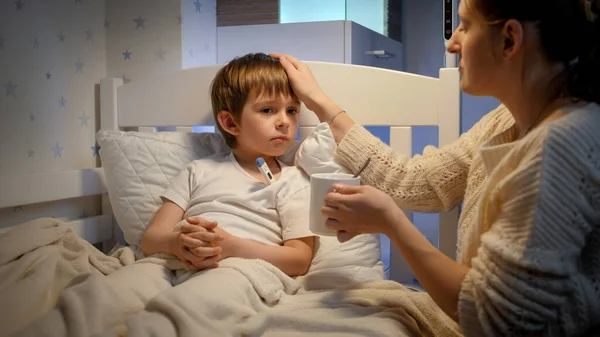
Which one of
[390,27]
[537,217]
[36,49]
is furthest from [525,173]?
[390,27]

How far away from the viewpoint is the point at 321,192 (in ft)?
3.22

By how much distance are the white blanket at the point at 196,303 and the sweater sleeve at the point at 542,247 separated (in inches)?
8.2

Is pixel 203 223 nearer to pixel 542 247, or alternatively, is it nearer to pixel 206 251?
pixel 206 251

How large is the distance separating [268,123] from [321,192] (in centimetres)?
35

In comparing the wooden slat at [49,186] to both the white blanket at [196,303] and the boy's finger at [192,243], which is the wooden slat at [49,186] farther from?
the boy's finger at [192,243]

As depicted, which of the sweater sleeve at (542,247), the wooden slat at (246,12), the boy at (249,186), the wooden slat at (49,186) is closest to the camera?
the sweater sleeve at (542,247)

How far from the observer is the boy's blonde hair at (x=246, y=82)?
1297 millimetres

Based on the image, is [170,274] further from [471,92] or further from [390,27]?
[390,27]

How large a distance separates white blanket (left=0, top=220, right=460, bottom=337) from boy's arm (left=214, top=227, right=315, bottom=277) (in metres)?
0.04

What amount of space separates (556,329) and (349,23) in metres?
1.35

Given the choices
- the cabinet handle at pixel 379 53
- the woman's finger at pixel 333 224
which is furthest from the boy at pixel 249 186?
the cabinet handle at pixel 379 53

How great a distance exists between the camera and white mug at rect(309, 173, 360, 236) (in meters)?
0.97

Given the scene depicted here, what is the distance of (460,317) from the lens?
806mm

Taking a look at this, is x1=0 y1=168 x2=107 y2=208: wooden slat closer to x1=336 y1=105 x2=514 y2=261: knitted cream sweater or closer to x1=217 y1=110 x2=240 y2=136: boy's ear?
x1=217 y1=110 x2=240 y2=136: boy's ear
